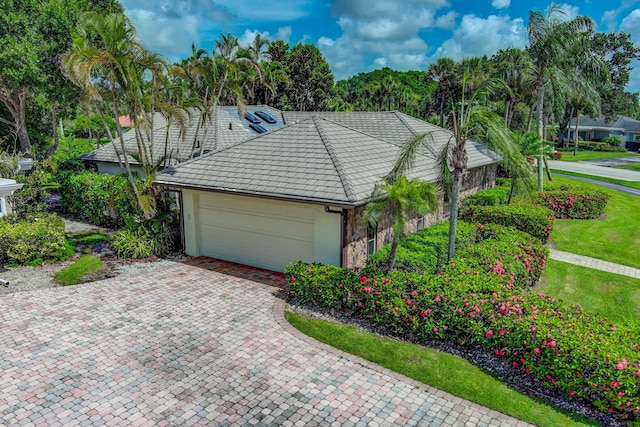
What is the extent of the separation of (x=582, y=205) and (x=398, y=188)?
15.5m

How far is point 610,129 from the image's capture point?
218 feet

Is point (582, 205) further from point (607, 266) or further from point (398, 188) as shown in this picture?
point (398, 188)

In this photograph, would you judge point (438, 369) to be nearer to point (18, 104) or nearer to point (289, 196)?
point (289, 196)

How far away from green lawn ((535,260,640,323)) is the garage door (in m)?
6.99

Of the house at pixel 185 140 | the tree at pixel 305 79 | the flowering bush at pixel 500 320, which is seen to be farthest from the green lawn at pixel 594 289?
the tree at pixel 305 79

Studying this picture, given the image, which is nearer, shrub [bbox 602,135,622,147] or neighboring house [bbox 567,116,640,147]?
shrub [bbox 602,135,622,147]

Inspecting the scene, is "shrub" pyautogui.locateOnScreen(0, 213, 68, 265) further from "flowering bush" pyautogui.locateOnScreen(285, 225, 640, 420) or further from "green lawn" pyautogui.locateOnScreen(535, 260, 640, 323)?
"green lawn" pyautogui.locateOnScreen(535, 260, 640, 323)

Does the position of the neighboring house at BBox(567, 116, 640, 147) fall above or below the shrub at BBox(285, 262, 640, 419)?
above

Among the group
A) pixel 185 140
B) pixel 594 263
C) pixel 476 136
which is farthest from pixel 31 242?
pixel 594 263

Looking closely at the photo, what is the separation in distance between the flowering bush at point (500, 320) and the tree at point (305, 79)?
37.3 meters

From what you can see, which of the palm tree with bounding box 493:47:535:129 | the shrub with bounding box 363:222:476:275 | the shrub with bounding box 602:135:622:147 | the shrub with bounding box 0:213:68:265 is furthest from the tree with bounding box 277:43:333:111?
the shrub with bounding box 602:135:622:147

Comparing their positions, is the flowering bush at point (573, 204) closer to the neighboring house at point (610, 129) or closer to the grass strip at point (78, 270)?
the grass strip at point (78, 270)

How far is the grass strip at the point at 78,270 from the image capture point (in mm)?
12383

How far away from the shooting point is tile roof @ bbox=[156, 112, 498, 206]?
37.5 ft
